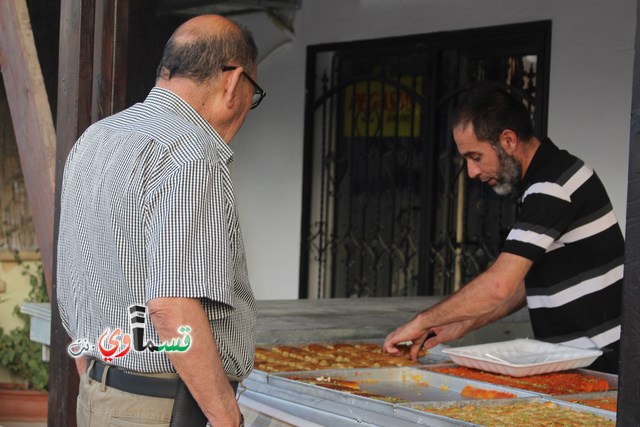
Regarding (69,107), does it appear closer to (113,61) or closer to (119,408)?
(113,61)

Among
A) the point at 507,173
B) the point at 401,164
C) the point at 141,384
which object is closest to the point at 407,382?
the point at 507,173

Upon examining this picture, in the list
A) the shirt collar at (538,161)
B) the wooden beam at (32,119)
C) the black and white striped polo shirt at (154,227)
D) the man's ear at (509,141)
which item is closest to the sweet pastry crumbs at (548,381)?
the shirt collar at (538,161)

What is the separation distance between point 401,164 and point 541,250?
3.86 meters

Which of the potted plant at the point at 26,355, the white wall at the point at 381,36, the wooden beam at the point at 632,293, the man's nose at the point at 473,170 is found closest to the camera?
the wooden beam at the point at 632,293

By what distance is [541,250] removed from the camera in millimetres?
3602

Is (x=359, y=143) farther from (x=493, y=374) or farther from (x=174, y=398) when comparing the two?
(x=174, y=398)

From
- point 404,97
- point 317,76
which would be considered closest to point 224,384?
point 404,97

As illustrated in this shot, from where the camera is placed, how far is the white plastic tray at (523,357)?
3.48 m

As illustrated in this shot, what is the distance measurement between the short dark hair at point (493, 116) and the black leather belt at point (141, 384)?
6.42 ft

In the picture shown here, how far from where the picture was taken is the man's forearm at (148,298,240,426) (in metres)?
2.24

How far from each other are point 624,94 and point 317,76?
277cm

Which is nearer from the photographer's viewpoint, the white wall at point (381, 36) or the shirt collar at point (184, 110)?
the shirt collar at point (184, 110)

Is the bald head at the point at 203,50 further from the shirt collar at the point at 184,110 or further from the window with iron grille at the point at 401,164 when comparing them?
the window with iron grille at the point at 401,164

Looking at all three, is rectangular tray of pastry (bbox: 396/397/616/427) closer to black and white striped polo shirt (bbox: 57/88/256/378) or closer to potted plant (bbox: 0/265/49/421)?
black and white striped polo shirt (bbox: 57/88/256/378)
